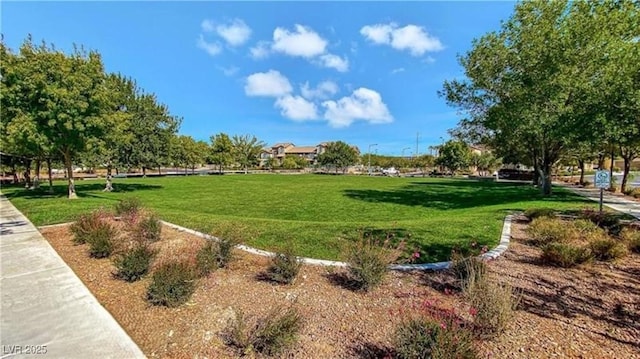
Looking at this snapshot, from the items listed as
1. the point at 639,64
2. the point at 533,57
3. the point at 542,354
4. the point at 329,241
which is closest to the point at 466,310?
the point at 542,354

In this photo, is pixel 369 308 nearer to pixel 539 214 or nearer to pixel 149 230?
pixel 149 230

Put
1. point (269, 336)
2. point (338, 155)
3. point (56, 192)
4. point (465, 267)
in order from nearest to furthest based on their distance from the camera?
point (269, 336)
point (465, 267)
point (56, 192)
point (338, 155)

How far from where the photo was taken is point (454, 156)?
2304 inches

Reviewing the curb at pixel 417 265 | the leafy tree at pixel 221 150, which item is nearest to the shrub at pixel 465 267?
the curb at pixel 417 265

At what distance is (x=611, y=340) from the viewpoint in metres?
3.12

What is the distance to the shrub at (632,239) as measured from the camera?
19.1 feet

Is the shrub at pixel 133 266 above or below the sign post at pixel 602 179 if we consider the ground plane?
below

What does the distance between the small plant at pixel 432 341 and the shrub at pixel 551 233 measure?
4658 millimetres

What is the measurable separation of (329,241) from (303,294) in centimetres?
262

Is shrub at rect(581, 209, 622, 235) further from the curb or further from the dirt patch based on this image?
the curb

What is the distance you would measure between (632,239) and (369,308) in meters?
5.47

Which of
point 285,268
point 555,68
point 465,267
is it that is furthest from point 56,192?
point 555,68

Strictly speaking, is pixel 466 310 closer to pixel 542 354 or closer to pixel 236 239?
pixel 542 354

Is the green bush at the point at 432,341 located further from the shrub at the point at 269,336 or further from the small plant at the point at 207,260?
the small plant at the point at 207,260
